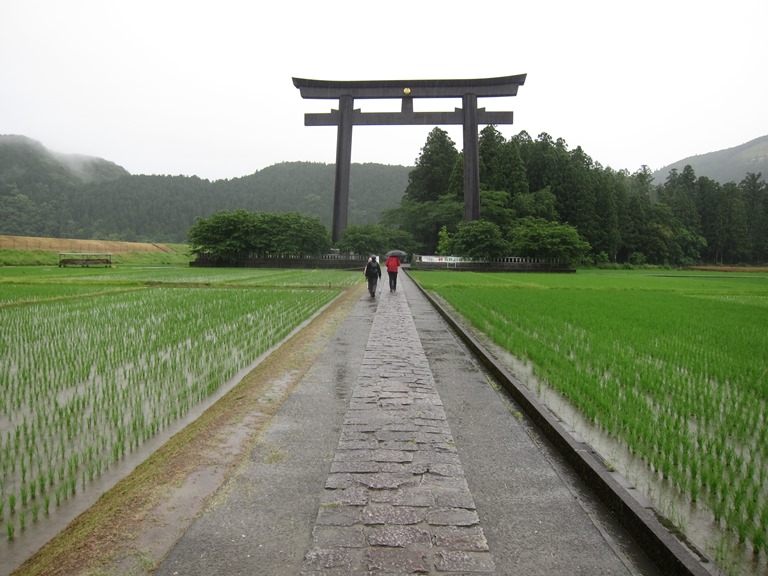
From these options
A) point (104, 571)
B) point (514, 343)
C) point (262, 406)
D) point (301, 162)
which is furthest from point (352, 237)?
point (301, 162)

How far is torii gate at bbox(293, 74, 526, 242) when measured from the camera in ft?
106

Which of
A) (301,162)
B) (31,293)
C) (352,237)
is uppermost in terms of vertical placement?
(301,162)

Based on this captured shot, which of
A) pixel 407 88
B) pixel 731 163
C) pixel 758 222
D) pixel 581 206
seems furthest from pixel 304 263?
pixel 731 163

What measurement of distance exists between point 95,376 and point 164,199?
87813 millimetres

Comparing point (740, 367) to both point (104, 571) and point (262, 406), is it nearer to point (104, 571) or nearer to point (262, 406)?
point (262, 406)

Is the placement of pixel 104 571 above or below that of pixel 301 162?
below

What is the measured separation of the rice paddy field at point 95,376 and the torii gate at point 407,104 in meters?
24.8

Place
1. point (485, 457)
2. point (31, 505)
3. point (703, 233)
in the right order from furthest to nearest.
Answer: point (703, 233), point (485, 457), point (31, 505)

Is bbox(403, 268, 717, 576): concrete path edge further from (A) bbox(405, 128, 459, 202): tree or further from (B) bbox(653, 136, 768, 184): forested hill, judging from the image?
(B) bbox(653, 136, 768, 184): forested hill

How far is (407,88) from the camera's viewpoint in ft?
107

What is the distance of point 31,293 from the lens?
13875mm

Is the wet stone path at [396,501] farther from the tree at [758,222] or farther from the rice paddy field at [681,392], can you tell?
the tree at [758,222]

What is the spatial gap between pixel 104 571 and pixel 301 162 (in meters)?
98.6

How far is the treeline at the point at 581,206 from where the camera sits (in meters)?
47.5
